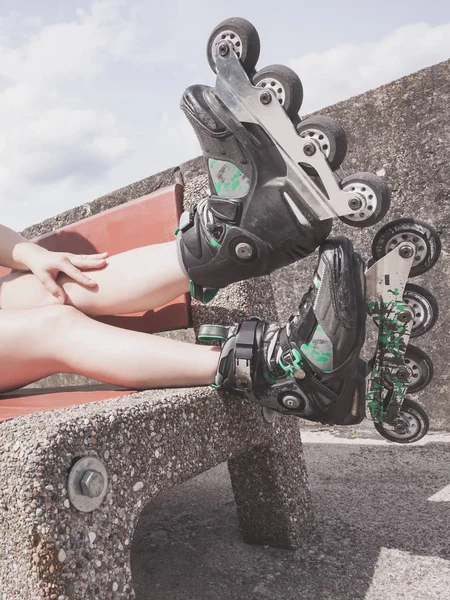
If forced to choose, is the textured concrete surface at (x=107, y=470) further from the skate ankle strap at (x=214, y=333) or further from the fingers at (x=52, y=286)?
the fingers at (x=52, y=286)

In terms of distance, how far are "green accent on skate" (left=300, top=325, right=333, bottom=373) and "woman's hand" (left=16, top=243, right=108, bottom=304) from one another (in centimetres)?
59

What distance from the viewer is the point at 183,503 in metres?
1.78

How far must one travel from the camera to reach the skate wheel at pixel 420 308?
1.22 meters

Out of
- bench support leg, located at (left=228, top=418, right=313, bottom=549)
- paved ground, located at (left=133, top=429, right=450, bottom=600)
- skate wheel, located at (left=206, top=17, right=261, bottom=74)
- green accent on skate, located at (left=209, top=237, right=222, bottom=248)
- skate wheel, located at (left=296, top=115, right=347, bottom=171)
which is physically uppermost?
skate wheel, located at (left=206, top=17, right=261, bottom=74)

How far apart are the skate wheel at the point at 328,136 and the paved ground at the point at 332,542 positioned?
2.88 feet

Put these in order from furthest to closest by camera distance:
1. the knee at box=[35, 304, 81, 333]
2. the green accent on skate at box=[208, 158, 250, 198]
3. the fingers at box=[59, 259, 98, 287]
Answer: the fingers at box=[59, 259, 98, 287] < the knee at box=[35, 304, 81, 333] < the green accent on skate at box=[208, 158, 250, 198]

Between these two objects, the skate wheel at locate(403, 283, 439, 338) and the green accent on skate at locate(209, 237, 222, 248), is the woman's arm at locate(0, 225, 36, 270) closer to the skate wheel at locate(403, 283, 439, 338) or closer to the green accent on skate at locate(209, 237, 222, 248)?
the green accent on skate at locate(209, 237, 222, 248)

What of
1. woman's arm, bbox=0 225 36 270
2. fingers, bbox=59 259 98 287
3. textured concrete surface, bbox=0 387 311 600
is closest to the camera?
textured concrete surface, bbox=0 387 311 600

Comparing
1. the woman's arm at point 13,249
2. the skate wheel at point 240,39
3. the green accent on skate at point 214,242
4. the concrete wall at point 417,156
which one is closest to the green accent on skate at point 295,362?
the green accent on skate at point 214,242

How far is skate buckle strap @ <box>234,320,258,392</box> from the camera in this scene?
3.62ft

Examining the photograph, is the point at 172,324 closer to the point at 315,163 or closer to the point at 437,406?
the point at 315,163

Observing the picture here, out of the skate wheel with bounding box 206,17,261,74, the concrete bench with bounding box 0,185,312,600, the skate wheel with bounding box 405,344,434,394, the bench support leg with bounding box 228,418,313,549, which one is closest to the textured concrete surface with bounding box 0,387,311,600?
the concrete bench with bounding box 0,185,312,600

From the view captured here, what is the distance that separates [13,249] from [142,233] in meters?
0.38

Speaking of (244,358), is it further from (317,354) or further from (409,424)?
(409,424)
